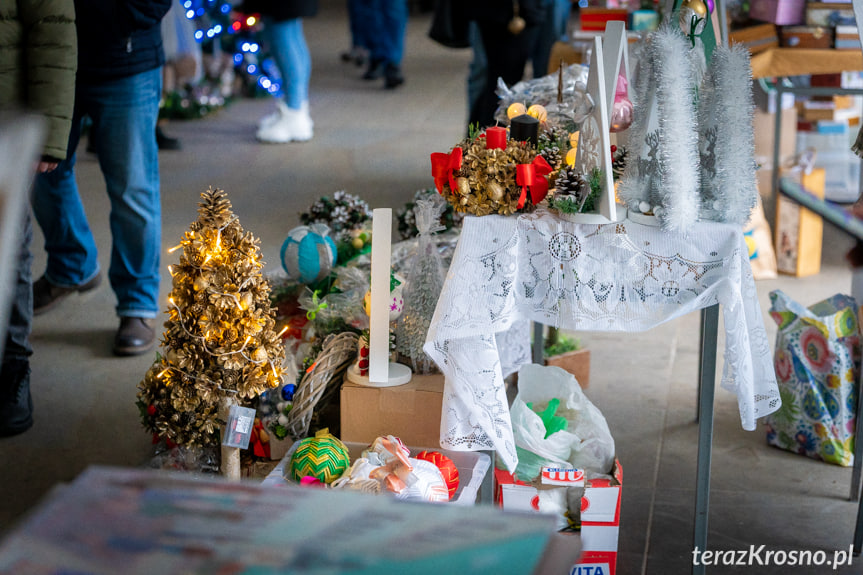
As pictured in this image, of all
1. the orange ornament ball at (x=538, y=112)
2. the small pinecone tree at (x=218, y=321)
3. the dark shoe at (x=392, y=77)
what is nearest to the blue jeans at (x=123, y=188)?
the small pinecone tree at (x=218, y=321)

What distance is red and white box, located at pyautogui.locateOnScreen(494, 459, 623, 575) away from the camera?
7.01ft

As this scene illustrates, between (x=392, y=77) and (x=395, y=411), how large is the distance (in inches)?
237

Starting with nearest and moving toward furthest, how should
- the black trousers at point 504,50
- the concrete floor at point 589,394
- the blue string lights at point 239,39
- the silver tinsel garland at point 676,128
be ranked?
the silver tinsel garland at point 676,128 → the concrete floor at point 589,394 → the black trousers at point 504,50 → the blue string lights at point 239,39

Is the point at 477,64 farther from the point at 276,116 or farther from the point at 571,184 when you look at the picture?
the point at 571,184

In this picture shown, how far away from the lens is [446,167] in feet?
7.27

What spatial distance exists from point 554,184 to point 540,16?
2.65 m

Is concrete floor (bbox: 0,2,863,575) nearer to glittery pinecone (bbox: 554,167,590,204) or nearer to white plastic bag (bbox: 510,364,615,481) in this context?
white plastic bag (bbox: 510,364,615,481)

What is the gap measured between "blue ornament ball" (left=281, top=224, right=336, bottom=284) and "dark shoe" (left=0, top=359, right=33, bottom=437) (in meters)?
0.88

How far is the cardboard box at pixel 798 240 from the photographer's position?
4180 mm

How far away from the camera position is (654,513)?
8.31ft

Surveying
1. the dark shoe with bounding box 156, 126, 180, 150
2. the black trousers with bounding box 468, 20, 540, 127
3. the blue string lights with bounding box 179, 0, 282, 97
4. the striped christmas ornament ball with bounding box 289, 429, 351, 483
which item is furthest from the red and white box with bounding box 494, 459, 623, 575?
the blue string lights with bounding box 179, 0, 282, 97

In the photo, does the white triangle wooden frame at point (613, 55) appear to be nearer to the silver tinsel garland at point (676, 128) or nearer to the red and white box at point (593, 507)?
the silver tinsel garland at point (676, 128)

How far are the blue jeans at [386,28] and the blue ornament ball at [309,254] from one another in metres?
5.20

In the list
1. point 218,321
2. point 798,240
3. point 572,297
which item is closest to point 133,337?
point 218,321
